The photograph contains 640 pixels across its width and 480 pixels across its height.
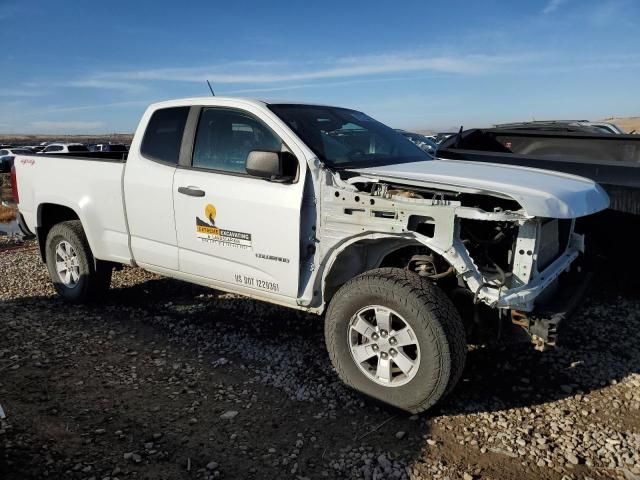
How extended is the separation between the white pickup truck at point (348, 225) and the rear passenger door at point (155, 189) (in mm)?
13

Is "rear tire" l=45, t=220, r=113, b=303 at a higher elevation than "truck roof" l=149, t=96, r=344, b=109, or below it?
below

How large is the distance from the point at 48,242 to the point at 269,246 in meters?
3.12

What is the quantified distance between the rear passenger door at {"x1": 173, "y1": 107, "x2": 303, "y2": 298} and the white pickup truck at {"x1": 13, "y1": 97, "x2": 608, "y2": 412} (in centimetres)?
1

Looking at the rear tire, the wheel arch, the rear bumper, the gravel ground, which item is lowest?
the gravel ground

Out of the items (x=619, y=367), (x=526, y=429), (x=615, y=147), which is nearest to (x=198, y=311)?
(x=526, y=429)

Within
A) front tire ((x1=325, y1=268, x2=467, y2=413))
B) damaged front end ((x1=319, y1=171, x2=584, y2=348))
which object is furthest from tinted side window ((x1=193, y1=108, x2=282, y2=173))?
front tire ((x1=325, y1=268, x2=467, y2=413))

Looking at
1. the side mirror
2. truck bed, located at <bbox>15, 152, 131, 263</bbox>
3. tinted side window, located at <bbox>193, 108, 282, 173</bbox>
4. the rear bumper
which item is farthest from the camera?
truck bed, located at <bbox>15, 152, 131, 263</bbox>

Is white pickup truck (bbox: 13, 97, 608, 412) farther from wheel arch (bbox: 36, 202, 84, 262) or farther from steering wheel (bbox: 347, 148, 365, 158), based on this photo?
wheel arch (bbox: 36, 202, 84, 262)

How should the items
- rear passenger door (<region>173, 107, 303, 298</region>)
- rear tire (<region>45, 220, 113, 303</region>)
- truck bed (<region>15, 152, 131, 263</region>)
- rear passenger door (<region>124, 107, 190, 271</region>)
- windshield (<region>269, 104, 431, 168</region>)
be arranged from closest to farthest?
rear passenger door (<region>173, 107, 303, 298</region>), windshield (<region>269, 104, 431, 168</region>), rear passenger door (<region>124, 107, 190, 271</region>), truck bed (<region>15, 152, 131, 263</region>), rear tire (<region>45, 220, 113, 303</region>)

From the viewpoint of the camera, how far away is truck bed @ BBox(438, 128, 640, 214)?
4512 mm

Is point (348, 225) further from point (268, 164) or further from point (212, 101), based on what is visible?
point (212, 101)

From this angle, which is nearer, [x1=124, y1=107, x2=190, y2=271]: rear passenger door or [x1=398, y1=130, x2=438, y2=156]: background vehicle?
[x1=124, y1=107, x2=190, y2=271]: rear passenger door

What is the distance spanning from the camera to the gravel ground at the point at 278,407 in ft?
9.48

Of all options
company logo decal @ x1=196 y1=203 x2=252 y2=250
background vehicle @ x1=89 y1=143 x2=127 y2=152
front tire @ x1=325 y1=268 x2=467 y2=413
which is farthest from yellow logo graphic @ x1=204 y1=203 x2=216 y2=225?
background vehicle @ x1=89 y1=143 x2=127 y2=152
